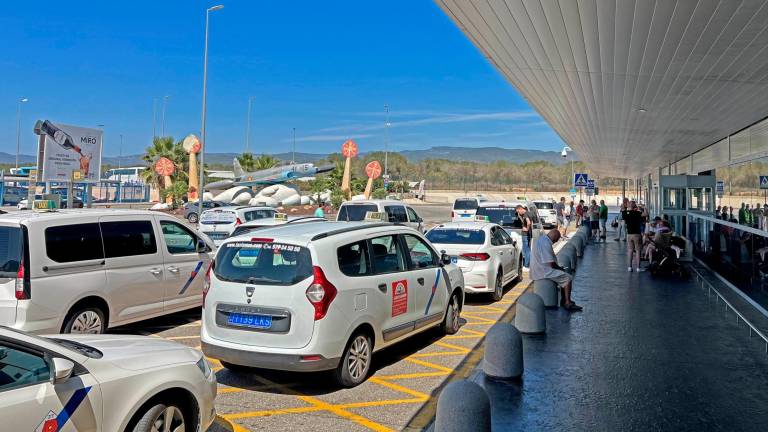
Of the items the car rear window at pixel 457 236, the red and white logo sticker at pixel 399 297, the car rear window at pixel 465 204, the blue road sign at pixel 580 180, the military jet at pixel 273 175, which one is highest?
the military jet at pixel 273 175

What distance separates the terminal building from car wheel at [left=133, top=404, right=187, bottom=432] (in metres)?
2.91

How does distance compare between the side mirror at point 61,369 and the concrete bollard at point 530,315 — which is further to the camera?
the concrete bollard at point 530,315

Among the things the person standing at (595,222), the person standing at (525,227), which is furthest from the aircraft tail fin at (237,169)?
the person standing at (525,227)

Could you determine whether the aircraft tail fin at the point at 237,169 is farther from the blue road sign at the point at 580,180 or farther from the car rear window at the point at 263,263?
the car rear window at the point at 263,263

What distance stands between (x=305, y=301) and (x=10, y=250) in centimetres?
376

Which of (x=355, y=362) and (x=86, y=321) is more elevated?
(x=86, y=321)

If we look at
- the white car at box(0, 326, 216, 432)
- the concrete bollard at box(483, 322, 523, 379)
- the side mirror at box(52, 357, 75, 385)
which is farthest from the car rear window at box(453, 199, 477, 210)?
the side mirror at box(52, 357, 75, 385)

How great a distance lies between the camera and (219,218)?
17.7 m

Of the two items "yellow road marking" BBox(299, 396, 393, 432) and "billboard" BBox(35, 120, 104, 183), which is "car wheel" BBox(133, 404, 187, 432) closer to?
"yellow road marking" BBox(299, 396, 393, 432)

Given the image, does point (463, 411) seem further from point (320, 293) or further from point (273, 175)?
point (273, 175)

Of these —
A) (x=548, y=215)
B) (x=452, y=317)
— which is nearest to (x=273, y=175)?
(x=548, y=215)

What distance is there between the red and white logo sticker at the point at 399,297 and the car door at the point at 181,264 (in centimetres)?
388

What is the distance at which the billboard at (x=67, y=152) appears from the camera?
65.9ft

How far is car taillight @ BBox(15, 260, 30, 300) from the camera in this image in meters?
6.70
